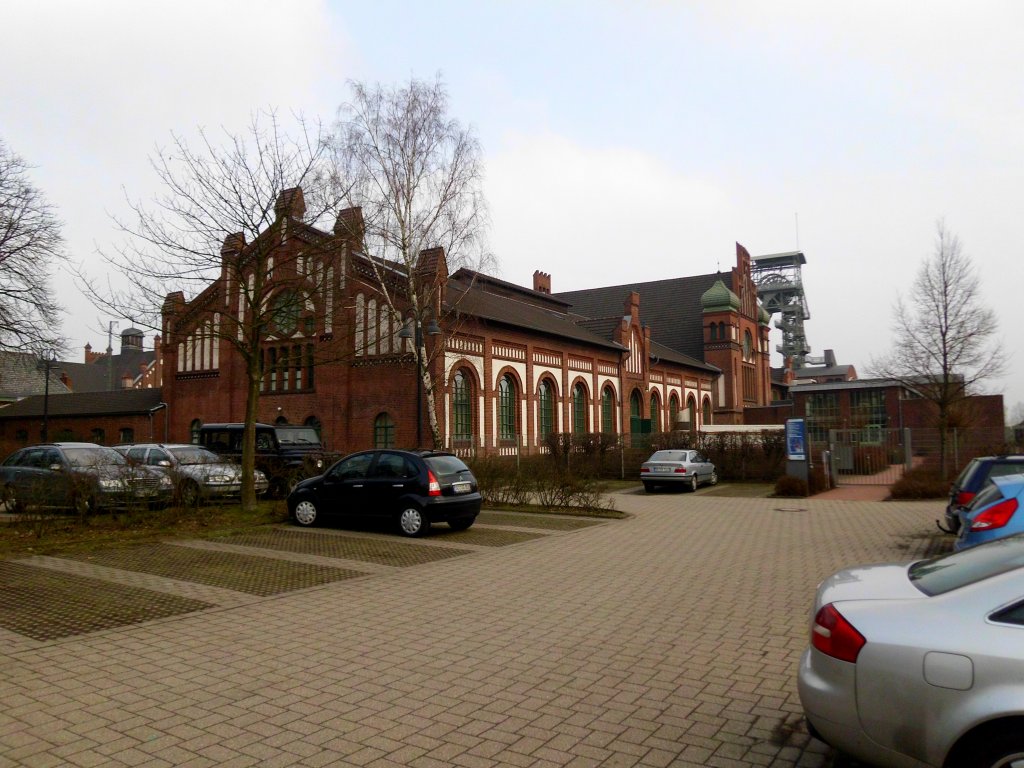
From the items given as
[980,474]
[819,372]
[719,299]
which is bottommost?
[980,474]

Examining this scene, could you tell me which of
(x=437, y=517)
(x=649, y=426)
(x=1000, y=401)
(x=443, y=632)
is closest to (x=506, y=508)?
(x=437, y=517)

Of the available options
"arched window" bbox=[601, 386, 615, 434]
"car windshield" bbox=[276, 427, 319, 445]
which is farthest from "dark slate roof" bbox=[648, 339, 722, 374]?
"car windshield" bbox=[276, 427, 319, 445]

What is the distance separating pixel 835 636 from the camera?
3689 millimetres

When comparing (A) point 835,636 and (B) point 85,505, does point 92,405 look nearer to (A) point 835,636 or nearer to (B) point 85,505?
(B) point 85,505

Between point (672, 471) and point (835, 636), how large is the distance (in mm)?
22847

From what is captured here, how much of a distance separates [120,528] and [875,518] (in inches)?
611

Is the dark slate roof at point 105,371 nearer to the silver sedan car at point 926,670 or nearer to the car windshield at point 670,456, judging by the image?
the car windshield at point 670,456

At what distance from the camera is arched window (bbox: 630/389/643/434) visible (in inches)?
1845

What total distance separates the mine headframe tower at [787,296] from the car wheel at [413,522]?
262 ft

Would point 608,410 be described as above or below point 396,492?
above

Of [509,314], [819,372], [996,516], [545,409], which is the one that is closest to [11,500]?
[996,516]

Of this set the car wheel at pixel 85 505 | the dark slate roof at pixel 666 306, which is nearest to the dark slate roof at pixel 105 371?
the dark slate roof at pixel 666 306

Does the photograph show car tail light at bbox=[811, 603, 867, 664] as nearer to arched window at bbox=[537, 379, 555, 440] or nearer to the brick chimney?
arched window at bbox=[537, 379, 555, 440]

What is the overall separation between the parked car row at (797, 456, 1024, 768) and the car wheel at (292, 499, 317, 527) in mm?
11795
